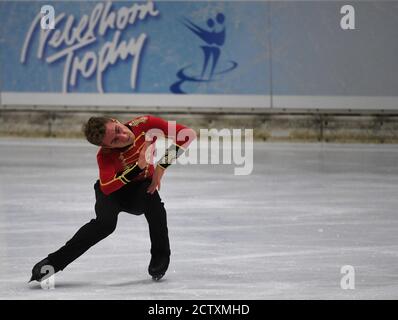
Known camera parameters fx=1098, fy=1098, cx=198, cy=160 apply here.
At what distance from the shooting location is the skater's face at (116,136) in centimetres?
706

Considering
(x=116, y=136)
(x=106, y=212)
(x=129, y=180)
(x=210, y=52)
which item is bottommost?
(x=106, y=212)

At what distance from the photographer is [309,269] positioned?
8.23 meters

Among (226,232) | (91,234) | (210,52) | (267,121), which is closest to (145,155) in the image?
(91,234)

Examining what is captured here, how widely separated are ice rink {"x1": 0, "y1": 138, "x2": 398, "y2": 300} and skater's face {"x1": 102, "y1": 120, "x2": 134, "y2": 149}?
989mm

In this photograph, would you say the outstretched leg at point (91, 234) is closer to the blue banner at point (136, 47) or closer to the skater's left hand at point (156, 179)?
the skater's left hand at point (156, 179)

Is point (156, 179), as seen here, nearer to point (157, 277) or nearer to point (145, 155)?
point (145, 155)

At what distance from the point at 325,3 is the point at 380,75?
186 centimetres

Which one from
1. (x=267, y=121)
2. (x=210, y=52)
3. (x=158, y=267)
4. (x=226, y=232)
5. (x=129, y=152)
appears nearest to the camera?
(x=129, y=152)

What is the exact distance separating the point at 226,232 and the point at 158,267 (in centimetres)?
263

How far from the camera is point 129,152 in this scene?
7406 mm

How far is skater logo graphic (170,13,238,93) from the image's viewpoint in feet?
76.6

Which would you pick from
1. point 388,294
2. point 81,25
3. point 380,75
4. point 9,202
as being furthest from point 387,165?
point 388,294
